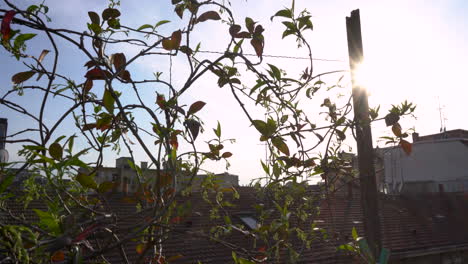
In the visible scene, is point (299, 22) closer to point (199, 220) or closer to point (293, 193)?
point (293, 193)

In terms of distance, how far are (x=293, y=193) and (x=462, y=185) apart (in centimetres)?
2109

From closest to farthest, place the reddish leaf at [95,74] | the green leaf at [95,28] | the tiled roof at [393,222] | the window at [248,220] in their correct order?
1. the reddish leaf at [95,74]
2. the green leaf at [95,28]
3. the tiled roof at [393,222]
4. the window at [248,220]

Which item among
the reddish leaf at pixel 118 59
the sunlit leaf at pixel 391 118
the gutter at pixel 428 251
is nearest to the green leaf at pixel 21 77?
the reddish leaf at pixel 118 59

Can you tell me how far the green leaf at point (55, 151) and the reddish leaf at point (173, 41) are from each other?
1.98 feet

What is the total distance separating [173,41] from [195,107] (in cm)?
30

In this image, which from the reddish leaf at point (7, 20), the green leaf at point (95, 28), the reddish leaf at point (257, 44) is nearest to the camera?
the reddish leaf at point (7, 20)

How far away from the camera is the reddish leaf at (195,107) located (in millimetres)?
1607

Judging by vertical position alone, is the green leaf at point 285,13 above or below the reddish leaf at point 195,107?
above

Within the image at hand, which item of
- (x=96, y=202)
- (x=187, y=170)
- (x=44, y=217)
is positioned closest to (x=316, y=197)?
(x=187, y=170)

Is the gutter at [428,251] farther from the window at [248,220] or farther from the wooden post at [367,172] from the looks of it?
the wooden post at [367,172]

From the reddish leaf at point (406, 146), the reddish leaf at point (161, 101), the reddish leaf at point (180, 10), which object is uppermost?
the reddish leaf at point (180, 10)

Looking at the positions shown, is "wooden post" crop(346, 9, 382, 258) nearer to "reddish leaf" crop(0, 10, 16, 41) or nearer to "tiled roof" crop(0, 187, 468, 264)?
"reddish leaf" crop(0, 10, 16, 41)

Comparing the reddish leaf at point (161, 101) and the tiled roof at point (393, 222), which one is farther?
the tiled roof at point (393, 222)

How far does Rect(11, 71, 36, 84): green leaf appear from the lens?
1586 millimetres
